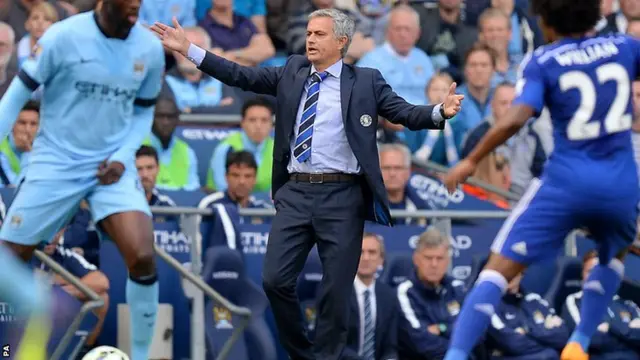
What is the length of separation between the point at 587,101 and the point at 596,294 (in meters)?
1.17

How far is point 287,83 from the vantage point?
9109mm

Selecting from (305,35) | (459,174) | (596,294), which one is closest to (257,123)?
(305,35)

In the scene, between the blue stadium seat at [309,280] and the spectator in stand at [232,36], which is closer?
the blue stadium seat at [309,280]

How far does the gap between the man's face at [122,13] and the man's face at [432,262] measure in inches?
129

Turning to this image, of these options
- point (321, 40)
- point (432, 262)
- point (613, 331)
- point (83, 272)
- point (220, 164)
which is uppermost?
point (321, 40)

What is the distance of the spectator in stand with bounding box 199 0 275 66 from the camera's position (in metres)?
14.5

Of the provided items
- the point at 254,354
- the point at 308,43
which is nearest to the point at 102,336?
the point at 254,354

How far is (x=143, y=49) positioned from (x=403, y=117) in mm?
1976

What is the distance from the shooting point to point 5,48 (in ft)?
42.3

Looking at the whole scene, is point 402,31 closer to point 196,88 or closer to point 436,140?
point 436,140

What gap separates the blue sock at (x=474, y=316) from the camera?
820cm

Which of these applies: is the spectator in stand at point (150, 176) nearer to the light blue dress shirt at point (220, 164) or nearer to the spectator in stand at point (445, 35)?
the light blue dress shirt at point (220, 164)

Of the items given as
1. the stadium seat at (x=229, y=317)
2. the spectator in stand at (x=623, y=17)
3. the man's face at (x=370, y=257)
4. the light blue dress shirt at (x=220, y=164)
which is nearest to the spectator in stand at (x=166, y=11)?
the light blue dress shirt at (x=220, y=164)

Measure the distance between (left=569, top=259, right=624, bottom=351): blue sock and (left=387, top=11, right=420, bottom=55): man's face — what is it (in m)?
6.35
